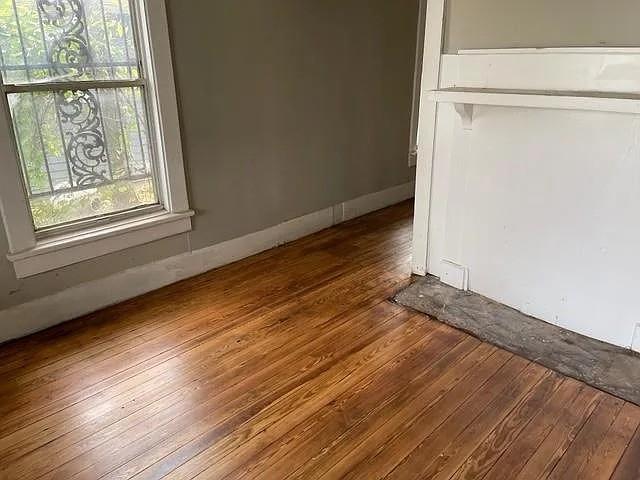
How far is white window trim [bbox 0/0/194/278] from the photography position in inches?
84.3

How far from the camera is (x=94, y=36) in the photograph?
7.37 feet

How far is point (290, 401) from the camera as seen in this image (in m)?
1.84

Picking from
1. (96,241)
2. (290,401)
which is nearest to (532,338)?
(290,401)

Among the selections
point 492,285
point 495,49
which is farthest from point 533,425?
point 495,49

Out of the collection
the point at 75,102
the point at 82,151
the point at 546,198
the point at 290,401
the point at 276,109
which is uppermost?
the point at 75,102

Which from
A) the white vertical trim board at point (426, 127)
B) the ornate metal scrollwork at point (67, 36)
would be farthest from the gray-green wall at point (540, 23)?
the ornate metal scrollwork at point (67, 36)

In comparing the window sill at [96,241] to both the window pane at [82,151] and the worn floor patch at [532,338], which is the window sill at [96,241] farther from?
the worn floor patch at [532,338]

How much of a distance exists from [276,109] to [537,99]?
64.6 inches

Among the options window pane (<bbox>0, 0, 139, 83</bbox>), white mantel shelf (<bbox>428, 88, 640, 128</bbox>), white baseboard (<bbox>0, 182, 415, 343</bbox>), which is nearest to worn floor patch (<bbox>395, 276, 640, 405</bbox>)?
white mantel shelf (<bbox>428, 88, 640, 128</bbox>)

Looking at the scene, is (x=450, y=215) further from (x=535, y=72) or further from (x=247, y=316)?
(x=247, y=316)

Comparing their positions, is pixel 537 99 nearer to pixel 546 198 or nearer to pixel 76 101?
pixel 546 198

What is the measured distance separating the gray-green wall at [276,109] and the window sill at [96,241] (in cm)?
5

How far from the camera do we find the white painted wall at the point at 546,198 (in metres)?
1.97

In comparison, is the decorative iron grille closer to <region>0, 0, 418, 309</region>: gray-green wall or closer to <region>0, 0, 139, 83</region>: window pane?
<region>0, 0, 139, 83</region>: window pane
